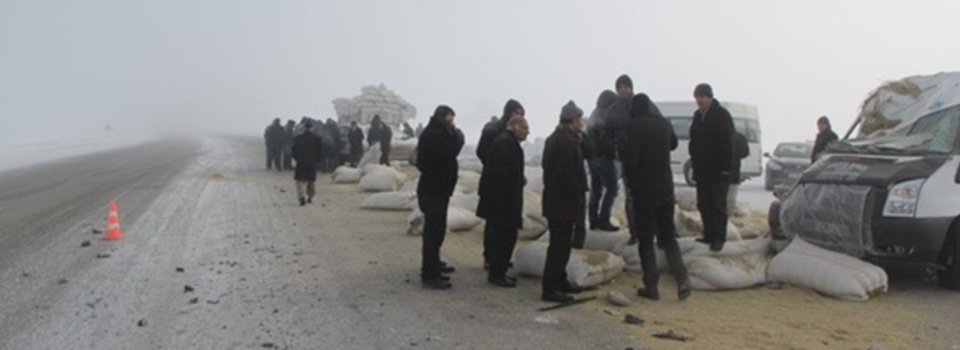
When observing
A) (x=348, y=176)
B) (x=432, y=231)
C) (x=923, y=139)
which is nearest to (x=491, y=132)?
(x=432, y=231)

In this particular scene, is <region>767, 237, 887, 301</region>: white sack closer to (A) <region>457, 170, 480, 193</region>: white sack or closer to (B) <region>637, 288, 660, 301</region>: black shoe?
(B) <region>637, 288, 660, 301</region>: black shoe

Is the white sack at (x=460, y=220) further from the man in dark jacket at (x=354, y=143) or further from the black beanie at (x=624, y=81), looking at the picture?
the man in dark jacket at (x=354, y=143)

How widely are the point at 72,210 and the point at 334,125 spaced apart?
11.0m

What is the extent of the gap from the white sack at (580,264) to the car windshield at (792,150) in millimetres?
14648

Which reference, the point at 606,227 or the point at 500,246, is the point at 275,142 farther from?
the point at 500,246

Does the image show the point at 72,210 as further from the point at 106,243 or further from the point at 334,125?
the point at 334,125

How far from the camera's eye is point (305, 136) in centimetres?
1480

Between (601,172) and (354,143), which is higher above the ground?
(601,172)

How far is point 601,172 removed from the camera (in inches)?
336

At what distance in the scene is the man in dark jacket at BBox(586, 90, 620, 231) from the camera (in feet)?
26.4

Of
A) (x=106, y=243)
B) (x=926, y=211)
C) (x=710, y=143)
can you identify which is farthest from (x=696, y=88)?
(x=106, y=243)

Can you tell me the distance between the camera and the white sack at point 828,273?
258 inches

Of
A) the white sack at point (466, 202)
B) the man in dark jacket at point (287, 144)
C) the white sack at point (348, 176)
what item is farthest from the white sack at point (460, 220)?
the man in dark jacket at point (287, 144)

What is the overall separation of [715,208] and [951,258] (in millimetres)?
2004
